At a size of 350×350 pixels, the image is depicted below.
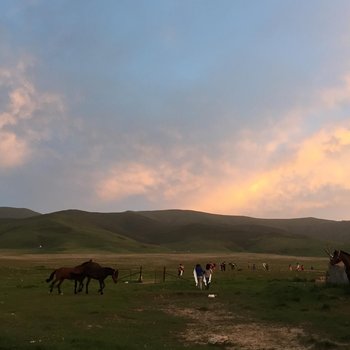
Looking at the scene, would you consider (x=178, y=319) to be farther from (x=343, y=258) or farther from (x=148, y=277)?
(x=148, y=277)

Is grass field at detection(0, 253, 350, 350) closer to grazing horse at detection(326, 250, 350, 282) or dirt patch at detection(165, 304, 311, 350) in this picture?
dirt patch at detection(165, 304, 311, 350)

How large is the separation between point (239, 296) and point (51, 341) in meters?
17.1

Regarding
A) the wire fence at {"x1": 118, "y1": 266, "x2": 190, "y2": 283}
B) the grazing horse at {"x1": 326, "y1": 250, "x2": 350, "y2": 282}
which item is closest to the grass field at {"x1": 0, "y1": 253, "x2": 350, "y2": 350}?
the grazing horse at {"x1": 326, "y1": 250, "x2": 350, "y2": 282}

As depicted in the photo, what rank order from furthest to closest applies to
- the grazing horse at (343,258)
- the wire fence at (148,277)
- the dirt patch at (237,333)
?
the wire fence at (148,277), the grazing horse at (343,258), the dirt patch at (237,333)

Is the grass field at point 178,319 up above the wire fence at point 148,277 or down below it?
below

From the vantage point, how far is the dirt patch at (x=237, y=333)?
17156 mm

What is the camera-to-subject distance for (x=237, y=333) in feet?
63.8

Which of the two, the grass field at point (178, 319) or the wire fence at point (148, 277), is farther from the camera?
the wire fence at point (148, 277)

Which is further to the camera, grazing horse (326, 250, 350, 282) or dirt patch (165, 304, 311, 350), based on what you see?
grazing horse (326, 250, 350, 282)

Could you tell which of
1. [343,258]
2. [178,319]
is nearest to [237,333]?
[178,319]

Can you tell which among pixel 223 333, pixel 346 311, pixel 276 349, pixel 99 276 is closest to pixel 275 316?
pixel 346 311

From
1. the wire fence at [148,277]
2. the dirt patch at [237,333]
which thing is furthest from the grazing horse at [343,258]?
the wire fence at [148,277]

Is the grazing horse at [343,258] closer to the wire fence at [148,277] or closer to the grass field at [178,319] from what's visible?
the grass field at [178,319]

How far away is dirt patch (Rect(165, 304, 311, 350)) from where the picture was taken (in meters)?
17.2
